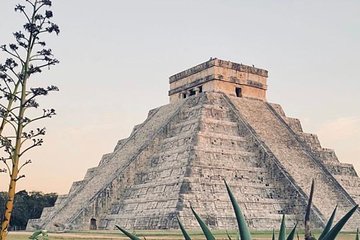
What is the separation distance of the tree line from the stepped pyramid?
18371mm

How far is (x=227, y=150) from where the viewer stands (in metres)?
27.2

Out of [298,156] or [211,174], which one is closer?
[211,174]

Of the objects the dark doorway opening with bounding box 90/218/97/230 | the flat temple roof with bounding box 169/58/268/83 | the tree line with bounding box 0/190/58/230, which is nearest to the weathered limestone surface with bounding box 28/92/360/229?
the dark doorway opening with bounding box 90/218/97/230

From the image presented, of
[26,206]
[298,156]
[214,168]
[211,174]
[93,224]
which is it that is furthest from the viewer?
[26,206]

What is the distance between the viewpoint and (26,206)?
171 ft

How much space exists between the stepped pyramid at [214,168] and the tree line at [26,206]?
60.3ft

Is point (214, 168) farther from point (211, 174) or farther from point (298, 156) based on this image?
point (298, 156)

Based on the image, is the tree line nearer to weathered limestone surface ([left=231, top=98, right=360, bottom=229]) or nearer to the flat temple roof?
the flat temple roof

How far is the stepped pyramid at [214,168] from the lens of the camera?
24.1 metres

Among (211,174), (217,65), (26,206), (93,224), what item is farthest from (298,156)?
(26,206)

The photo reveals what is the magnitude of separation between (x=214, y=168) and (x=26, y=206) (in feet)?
105

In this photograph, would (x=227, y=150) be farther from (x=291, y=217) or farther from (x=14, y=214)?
(x=14, y=214)

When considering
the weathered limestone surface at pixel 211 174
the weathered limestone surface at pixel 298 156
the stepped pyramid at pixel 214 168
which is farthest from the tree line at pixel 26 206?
the weathered limestone surface at pixel 298 156

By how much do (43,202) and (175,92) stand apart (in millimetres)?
26419
